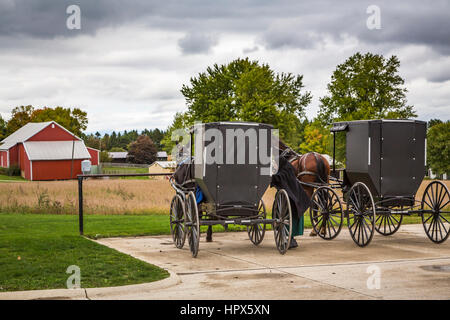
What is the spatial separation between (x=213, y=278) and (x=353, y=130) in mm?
5848

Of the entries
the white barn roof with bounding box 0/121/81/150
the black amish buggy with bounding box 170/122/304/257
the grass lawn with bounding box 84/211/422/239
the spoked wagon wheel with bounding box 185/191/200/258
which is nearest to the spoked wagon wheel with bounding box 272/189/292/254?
the black amish buggy with bounding box 170/122/304/257

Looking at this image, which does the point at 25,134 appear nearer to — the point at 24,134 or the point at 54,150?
the point at 24,134

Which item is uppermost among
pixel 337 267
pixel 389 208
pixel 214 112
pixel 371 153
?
pixel 214 112

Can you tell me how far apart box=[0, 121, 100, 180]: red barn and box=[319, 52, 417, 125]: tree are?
105 ft

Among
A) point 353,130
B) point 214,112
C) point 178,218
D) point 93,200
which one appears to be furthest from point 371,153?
point 214,112

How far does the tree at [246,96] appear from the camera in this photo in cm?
5316

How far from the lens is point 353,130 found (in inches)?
505

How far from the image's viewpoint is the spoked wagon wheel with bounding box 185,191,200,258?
34.3 feet

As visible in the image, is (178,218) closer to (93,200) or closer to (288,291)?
(288,291)

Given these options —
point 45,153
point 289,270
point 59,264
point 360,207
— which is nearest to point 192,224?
point 289,270

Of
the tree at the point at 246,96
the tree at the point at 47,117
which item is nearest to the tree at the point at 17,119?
the tree at the point at 47,117

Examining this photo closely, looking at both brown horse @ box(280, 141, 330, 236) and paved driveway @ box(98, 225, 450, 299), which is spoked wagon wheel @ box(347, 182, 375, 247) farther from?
brown horse @ box(280, 141, 330, 236)
